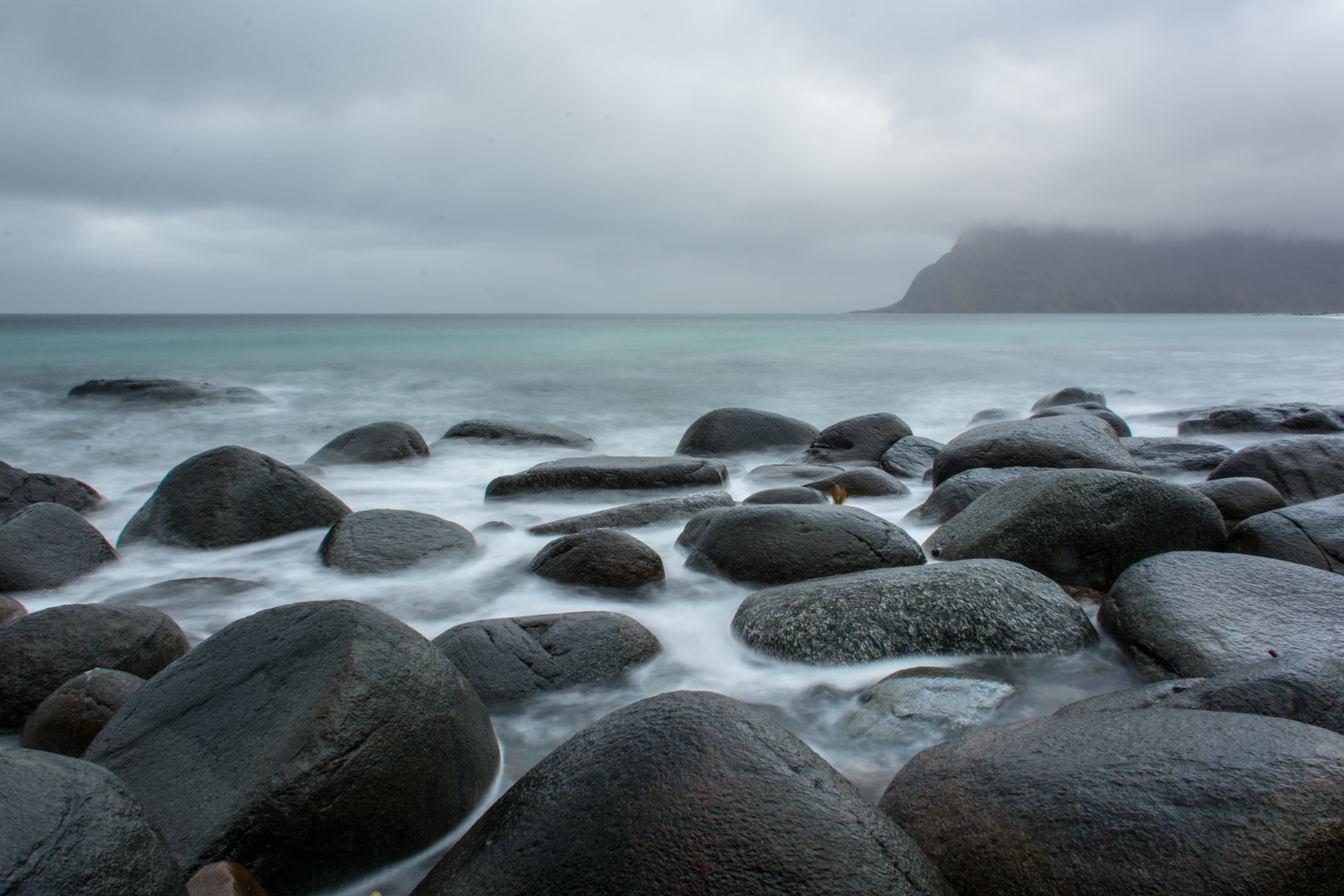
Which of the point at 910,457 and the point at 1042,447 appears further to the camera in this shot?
the point at 910,457

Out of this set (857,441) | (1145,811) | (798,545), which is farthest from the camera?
(857,441)

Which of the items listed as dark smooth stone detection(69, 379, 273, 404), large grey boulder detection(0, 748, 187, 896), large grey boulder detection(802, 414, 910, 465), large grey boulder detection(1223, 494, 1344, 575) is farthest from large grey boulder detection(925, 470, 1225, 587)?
dark smooth stone detection(69, 379, 273, 404)

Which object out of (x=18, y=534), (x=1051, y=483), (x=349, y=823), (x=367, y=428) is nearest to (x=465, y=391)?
(x=367, y=428)

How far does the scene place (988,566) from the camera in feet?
9.98

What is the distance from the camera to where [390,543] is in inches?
165

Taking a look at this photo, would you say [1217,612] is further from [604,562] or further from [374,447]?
[374,447]

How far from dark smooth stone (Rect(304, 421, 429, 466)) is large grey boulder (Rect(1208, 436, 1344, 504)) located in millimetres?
6810

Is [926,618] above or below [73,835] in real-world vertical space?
below

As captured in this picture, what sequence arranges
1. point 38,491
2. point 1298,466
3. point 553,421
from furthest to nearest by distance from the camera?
point 553,421, point 38,491, point 1298,466

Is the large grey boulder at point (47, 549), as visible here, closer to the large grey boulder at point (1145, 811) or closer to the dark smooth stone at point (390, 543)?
the dark smooth stone at point (390, 543)

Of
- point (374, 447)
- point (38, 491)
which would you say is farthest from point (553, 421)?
point (38, 491)

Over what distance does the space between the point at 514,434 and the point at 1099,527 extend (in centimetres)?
613

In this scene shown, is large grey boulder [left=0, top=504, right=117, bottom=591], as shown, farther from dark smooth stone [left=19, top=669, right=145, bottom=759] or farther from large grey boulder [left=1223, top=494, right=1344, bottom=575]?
large grey boulder [left=1223, top=494, right=1344, bottom=575]

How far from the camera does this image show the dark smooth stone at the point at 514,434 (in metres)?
8.23
